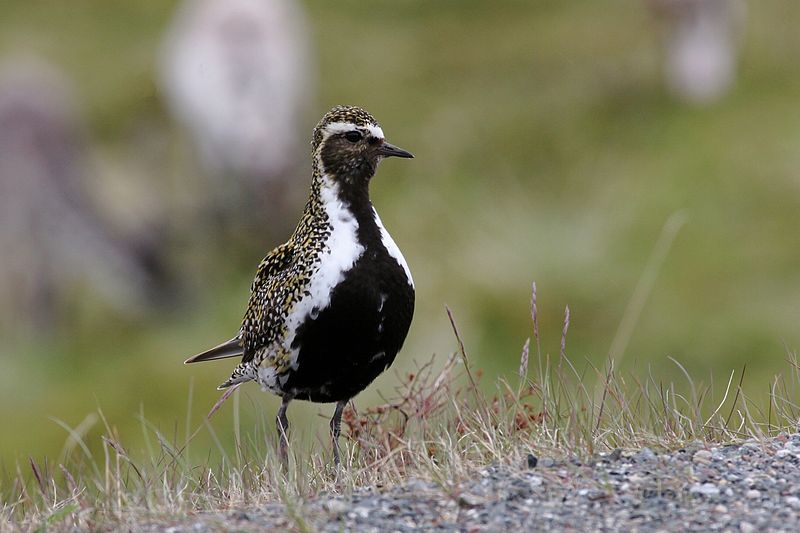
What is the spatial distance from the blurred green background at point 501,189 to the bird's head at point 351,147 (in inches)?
241

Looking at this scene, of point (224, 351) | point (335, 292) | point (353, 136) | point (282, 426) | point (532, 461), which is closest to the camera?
point (532, 461)

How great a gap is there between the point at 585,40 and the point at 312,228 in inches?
597

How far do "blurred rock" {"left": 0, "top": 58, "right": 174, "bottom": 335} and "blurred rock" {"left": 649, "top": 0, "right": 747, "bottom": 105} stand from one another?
8531 millimetres

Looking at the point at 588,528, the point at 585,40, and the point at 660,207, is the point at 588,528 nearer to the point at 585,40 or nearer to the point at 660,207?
the point at 660,207

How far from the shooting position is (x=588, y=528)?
4.52 meters

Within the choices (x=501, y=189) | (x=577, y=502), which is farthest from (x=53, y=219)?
(x=577, y=502)

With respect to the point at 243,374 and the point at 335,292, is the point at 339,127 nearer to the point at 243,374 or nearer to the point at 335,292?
the point at 335,292

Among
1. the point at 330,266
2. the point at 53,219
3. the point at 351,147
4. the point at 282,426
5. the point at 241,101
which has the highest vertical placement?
the point at 241,101

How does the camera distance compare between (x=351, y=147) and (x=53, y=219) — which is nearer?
(x=351, y=147)

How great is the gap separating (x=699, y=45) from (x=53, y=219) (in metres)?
10.5

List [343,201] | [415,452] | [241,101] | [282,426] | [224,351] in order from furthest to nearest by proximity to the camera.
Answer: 1. [241,101]
2. [224,351]
3. [282,426]
4. [343,201]
5. [415,452]

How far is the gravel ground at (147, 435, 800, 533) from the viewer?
457cm

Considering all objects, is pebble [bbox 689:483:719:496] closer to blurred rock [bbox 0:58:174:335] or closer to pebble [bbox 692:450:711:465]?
pebble [bbox 692:450:711:465]

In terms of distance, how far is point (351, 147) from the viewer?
21.1 feet
